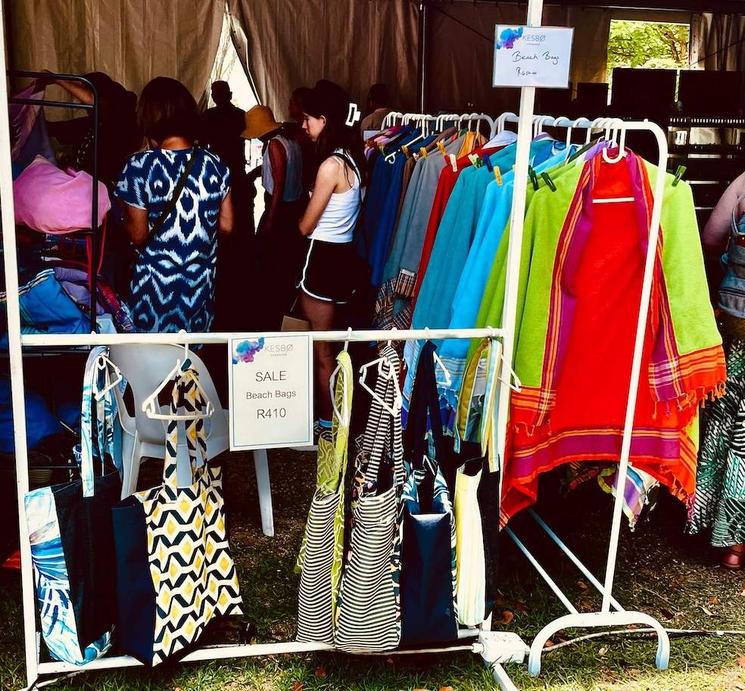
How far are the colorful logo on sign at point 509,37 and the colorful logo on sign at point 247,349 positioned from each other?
0.96 meters

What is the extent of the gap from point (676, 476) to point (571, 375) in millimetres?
436

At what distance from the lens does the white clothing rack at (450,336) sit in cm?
206

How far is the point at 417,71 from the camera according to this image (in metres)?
7.54

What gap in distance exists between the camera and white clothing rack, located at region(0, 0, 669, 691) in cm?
206

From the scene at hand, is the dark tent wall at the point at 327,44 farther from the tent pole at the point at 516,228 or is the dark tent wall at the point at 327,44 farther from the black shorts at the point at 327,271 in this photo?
the tent pole at the point at 516,228

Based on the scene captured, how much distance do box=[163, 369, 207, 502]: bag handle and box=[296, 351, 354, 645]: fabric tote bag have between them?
32 cm

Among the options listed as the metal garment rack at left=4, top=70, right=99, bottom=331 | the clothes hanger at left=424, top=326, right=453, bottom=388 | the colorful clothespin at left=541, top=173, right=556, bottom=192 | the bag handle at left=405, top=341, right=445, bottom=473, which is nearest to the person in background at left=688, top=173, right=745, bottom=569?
the colorful clothespin at left=541, top=173, right=556, bottom=192

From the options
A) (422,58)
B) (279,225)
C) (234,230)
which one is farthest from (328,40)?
(234,230)

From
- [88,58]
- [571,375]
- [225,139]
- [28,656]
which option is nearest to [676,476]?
[571,375]

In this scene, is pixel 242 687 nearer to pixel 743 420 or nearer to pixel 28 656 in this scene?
pixel 28 656

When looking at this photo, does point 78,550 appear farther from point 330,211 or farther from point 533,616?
point 330,211

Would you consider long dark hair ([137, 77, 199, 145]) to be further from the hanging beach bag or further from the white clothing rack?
the hanging beach bag

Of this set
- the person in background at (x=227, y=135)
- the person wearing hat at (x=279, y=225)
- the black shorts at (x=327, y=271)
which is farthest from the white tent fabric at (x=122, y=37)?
the black shorts at (x=327, y=271)

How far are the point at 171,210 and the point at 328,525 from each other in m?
1.52
